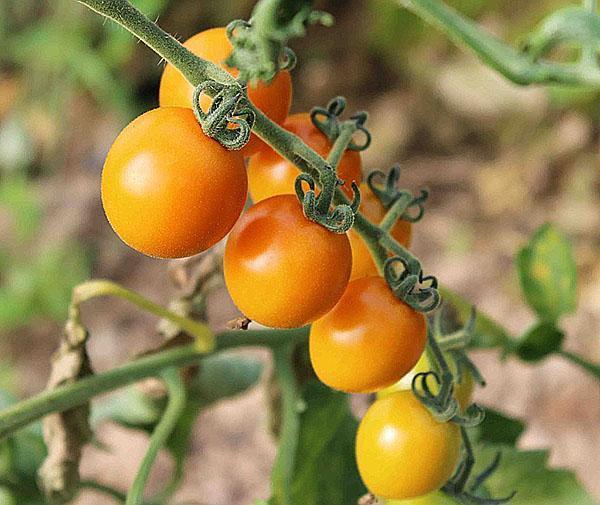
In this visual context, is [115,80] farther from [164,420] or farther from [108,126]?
[164,420]

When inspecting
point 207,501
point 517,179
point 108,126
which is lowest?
point 207,501

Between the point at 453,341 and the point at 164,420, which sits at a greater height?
the point at 453,341

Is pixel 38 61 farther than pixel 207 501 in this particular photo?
Yes

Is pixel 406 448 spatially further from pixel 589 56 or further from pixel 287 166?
pixel 589 56

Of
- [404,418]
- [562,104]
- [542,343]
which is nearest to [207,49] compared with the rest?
[404,418]

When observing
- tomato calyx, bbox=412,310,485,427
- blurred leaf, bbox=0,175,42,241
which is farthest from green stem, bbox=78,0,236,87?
blurred leaf, bbox=0,175,42,241

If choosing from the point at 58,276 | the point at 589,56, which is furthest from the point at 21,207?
the point at 589,56

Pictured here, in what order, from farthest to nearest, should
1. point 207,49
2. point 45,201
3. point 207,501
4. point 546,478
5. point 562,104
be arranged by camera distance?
1. point 45,201
2. point 562,104
3. point 207,501
4. point 546,478
5. point 207,49
